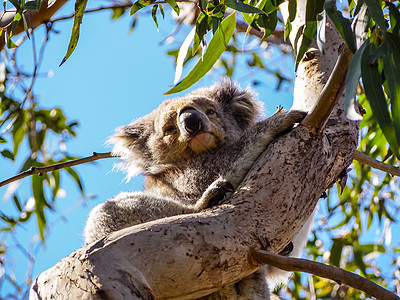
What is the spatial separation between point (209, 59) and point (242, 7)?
43cm

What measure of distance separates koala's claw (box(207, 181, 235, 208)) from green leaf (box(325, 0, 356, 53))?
831 mm

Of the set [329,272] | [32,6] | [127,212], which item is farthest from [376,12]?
[127,212]

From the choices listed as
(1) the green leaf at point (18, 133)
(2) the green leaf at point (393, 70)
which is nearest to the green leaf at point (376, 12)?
(2) the green leaf at point (393, 70)

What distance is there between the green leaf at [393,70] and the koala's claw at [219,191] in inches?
34.0

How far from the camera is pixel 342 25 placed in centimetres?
162

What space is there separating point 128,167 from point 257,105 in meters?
0.97

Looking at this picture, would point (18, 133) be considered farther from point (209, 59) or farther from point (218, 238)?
point (218, 238)

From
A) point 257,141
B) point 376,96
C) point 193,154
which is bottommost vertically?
point 376,96

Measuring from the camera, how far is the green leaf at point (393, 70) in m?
1.48

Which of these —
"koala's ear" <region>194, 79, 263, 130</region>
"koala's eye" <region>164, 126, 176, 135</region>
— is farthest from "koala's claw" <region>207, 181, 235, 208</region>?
"koala's ear" <region>194, 79, 263, 130</region>

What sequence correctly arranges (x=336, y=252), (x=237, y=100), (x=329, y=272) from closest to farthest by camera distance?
(x=329, y=272), (x=237, y=100), (x=336, y=252)

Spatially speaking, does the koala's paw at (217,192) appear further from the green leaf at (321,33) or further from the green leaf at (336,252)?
the green leaf at (336,252)

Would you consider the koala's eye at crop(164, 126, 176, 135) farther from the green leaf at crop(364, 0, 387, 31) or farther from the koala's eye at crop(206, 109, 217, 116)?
the green leaf at crop(364, 0, 387, 31)

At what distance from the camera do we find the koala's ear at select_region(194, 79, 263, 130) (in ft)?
11.3
